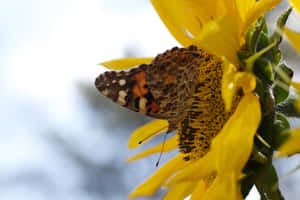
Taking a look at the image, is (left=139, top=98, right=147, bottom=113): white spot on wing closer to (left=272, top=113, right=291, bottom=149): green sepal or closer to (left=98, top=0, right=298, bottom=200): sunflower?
(left=98, top=0, right=298, bottom=200): sunflower

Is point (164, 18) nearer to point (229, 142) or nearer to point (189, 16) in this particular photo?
point (189, 16)

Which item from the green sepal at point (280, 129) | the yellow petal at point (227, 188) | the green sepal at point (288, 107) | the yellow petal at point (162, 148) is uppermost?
the green sepal at point (288, 107)

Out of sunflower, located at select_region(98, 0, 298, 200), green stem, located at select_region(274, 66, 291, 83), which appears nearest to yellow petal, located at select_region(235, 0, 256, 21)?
sunflower, located at select_region(98, 0, 298, 200)

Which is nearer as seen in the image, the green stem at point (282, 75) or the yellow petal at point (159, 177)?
the green stem at point (282, 75)

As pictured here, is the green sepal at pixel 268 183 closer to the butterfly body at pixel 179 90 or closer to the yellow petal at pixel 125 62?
the butterfly body at pixel 179 90

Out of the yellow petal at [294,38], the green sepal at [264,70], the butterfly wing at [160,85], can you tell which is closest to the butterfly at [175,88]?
the butterfly wing at [160,85]

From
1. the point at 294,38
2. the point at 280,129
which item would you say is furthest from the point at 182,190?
the point at 294,38

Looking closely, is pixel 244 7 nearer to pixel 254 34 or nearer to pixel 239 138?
pixel 254 34
